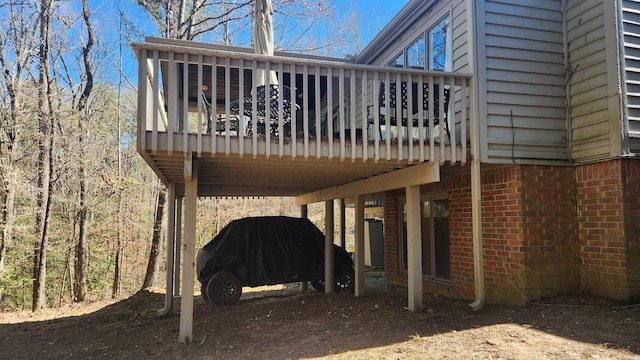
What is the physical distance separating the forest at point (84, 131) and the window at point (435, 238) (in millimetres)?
8647

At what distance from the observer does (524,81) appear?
575cm

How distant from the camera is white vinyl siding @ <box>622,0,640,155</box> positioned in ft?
16.8

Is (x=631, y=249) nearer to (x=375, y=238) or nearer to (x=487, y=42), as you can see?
(x=487, y=42)

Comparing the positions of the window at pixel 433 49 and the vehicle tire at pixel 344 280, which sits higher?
the window at pixel 433 49

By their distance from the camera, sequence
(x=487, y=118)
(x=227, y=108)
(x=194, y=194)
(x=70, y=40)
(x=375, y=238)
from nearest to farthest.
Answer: (x=227, y=108), (x=194, y=194), (x=487, y=118), (x=70, y=40), (x=375, y=238)

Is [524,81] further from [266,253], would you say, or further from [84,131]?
[84,131]

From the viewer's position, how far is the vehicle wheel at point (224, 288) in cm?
761

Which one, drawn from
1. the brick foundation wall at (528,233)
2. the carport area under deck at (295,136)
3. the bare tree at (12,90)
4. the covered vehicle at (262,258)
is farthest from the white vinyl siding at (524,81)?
the bare tree at (12,90)

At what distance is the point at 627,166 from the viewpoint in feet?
16.7

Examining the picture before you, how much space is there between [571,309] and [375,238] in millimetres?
10004

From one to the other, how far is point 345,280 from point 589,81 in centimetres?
538

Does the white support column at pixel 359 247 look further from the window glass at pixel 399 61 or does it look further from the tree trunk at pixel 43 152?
the tree trunk at pixel 43 152

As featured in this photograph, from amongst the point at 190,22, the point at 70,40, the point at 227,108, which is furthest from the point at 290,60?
the point at 70,40

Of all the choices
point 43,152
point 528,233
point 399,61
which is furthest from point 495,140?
point 43,152
